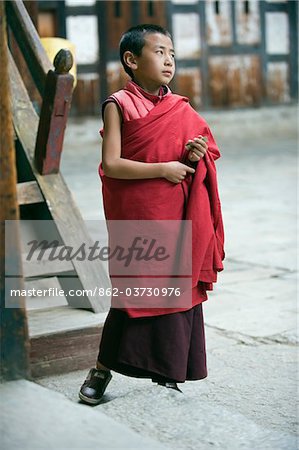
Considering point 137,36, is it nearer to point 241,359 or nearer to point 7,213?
point 7,213

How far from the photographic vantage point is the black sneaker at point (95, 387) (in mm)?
2656

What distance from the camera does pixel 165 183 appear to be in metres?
2.53

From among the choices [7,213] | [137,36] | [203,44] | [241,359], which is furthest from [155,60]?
Result: [203,44]

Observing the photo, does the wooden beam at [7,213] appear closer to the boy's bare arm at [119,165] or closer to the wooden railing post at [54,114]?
the boy's bare arm at [119,165]

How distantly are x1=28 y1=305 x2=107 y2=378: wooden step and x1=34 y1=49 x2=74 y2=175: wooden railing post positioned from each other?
623 millimetres

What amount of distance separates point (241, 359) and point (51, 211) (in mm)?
914

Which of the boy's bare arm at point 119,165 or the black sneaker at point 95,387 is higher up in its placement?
the boy's bare arm at point 119,165

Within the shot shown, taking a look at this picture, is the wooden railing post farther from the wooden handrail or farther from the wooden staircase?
the wooden handrail

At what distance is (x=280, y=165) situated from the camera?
978 cm

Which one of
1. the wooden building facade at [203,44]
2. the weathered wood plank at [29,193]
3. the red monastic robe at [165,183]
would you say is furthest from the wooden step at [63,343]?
the wooden building facade at [203,44]

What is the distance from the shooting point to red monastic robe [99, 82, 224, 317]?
251 cm

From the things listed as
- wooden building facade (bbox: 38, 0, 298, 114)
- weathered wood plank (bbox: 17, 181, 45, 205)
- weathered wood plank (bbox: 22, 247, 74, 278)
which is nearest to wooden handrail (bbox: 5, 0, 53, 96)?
weathered wood plank (bbox: 17, 181, 45, 205)

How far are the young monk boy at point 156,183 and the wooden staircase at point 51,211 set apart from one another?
16.0 inches

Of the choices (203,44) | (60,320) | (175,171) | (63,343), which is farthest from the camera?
(203,44)
